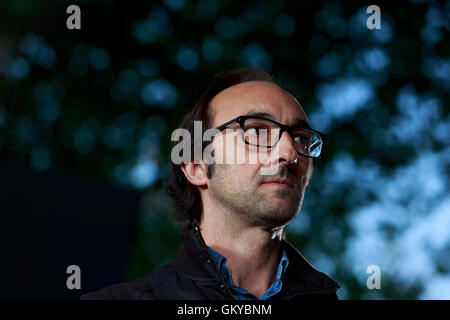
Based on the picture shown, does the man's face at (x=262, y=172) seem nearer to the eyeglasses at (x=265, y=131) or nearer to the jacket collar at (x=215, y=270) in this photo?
the eyeglasses at (x=265, y=131)

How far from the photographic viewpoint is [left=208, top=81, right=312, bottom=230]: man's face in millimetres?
2006

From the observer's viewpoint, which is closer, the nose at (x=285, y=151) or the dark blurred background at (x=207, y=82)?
the nose at (x=285, y=151)

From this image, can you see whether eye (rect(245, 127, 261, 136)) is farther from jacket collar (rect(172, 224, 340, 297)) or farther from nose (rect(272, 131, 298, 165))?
jacket collar (rect(172, 224, 340, 297))

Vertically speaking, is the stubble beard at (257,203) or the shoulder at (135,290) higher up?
the stubble beard at (257,203)

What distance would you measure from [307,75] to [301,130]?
573 cm

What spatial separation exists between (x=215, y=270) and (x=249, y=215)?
0.30 meters

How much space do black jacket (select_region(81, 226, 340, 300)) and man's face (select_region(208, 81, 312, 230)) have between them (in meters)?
0.26

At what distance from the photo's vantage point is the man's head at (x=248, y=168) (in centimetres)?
201

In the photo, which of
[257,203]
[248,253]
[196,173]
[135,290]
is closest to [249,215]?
[257,203]

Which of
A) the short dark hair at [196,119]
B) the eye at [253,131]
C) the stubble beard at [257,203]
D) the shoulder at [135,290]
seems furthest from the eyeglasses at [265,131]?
the shoulder at [135,290]

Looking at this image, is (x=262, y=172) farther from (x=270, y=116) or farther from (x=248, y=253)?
(x=248, y=253)

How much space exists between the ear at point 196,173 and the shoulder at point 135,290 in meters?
0.48
